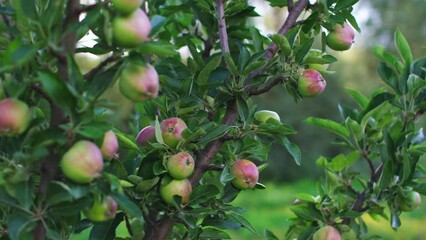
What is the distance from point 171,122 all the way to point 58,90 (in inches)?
11.2

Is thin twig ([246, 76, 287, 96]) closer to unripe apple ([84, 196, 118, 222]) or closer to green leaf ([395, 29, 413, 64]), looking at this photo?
unripe apple ([84, 196, 118, 222])

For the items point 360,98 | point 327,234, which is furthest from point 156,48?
point 360,98

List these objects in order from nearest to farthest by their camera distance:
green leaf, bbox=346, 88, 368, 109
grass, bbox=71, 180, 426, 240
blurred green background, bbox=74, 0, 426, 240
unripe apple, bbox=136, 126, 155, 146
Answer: unripe apple, bbox=136, 126, 155, 146 → green leaf, bbox=346, 88, 368, 109 → grass, bbox=71, 180, 426, 240 → blurred green background, bbox=74, 0, 426, 240

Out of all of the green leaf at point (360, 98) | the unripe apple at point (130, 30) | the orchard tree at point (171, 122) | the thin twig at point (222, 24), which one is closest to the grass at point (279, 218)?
the green leaf at point (360, 98)

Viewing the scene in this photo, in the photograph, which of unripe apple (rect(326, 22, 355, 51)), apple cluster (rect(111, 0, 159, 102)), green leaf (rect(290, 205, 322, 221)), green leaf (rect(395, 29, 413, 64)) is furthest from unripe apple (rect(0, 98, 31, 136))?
green leaf (rect(395, 29, 413, 64))

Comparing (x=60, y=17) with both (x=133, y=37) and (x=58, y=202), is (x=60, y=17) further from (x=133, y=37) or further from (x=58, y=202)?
(x=58, y=202)

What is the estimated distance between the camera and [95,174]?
0.69m

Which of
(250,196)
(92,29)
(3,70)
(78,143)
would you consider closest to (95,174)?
(78,143)

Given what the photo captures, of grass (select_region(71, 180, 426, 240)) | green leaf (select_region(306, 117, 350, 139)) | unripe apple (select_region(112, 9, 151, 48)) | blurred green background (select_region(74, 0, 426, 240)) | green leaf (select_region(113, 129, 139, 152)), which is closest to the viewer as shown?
unripe apple (select_region(112, 9, 151, 48))

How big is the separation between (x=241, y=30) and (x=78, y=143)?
0.59m

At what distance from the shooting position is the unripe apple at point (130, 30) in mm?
667

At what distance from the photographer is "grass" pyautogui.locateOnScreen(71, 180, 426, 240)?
3.98 metres

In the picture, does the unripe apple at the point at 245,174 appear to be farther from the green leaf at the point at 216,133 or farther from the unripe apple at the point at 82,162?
the unripe apple at the point at 82,162

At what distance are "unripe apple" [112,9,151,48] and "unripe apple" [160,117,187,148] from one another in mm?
265
